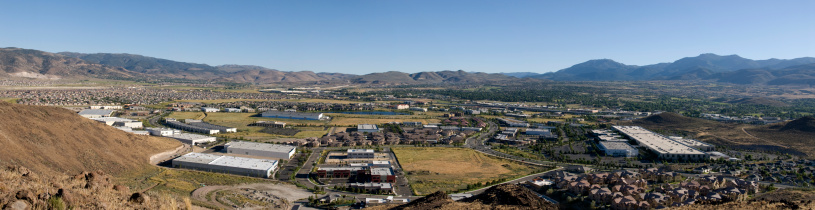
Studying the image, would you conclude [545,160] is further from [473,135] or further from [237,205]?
[237,205]

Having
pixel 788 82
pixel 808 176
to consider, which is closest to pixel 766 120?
pixel 808 176

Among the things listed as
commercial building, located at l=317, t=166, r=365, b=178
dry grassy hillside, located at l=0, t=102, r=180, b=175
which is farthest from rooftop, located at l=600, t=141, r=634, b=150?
dry grassy hillside, located at l=0, t=102, r=180, b=175

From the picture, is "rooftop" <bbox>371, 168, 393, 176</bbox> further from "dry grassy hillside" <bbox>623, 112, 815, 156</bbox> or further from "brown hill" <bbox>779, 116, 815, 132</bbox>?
"brown hill" <bbox>779, 116, 815, 132</bbox>

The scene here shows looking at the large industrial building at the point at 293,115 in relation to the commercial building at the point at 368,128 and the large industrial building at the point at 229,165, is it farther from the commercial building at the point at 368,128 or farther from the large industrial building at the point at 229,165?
the large industrial building at the point at 229,165

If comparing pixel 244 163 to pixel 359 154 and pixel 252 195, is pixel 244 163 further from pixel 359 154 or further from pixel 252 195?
pixel 359 154

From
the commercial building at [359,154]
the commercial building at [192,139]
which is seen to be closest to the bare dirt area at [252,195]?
the commercial building at [359,154]

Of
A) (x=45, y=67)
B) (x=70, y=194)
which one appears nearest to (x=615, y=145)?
(x=70, y=194)
